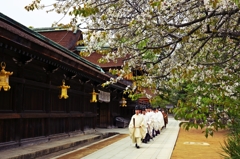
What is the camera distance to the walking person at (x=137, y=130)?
12.8 m

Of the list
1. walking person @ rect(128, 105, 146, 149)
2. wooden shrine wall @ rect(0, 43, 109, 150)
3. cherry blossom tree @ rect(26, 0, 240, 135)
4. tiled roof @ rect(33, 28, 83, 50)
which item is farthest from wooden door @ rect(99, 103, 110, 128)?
cherry blossom tree @ rect(26, 0, 240, 135)

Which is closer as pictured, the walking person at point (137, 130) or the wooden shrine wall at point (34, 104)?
the wooden shrine wall at point (34, 104)

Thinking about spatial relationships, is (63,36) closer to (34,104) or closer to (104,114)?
(104,114)

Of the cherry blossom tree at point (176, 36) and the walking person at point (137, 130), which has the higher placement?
the cherry blossom tree at point (176, 36)

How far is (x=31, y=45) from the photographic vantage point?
27.5 feet

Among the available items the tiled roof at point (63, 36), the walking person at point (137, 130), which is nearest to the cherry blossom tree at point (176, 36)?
the walking person at point (137, 130)

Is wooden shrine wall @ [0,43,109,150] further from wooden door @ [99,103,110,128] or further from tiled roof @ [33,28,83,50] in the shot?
tiled roof @ [33,28,83,50]

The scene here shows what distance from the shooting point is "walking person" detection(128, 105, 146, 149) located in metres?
12.8

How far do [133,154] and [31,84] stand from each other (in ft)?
14.2

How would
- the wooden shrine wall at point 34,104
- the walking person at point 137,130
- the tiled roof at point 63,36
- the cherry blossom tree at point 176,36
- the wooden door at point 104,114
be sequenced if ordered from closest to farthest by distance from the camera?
the cherry blossom tree at point 176,36 < the wooden shrine wall at point 34,104 < the walking person at point 137,130 < the tiled roof at point 63,36 < the wooden door at point 104,114

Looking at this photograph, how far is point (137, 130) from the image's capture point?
12844 mm

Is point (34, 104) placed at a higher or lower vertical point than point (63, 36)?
lower

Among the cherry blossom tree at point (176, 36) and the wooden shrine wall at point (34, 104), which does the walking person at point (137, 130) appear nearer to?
the wooden shrine wall at point (34, 104)

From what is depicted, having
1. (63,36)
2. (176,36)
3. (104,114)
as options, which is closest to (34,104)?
(176,36)
